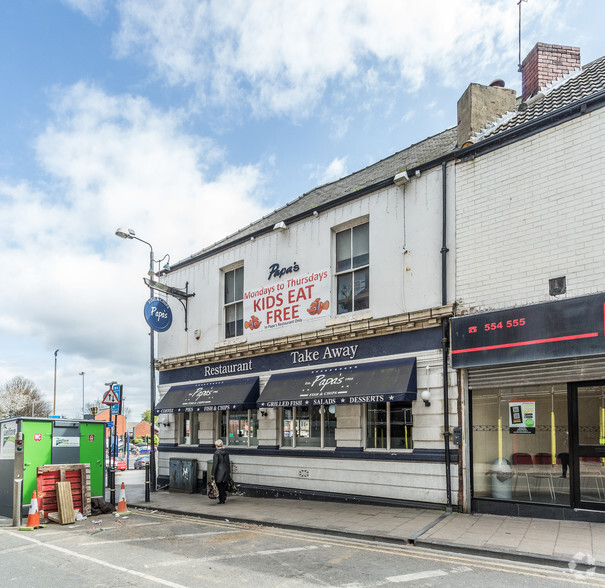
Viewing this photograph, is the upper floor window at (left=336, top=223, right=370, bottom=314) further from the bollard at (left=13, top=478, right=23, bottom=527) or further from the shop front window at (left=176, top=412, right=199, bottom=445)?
the bollard at (left=13, top=478, right=23, bottom=527)

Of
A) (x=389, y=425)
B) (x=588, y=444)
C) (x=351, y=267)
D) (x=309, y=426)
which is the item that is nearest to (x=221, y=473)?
(x=309, y=426)

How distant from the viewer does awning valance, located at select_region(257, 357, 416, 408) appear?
11.5 m

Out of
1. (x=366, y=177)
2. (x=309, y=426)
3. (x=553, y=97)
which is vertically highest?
(x=553, y=97)

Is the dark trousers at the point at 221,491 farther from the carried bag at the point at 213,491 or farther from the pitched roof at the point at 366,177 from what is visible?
the pitched roof at the point at 366,177

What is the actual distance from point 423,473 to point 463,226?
5.27m

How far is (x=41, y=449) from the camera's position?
41.4 feet

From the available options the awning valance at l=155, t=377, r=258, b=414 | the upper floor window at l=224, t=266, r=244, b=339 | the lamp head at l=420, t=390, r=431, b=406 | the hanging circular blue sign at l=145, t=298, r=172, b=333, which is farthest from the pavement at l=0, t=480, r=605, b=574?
the hanging circular blue sign at l=145, t=298, r=172, b=333

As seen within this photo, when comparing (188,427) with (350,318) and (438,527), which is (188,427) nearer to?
(350,318)

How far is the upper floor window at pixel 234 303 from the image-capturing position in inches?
Answer: 682

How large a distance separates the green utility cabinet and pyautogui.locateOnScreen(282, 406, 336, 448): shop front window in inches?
193

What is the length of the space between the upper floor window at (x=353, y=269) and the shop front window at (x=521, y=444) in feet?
12.9

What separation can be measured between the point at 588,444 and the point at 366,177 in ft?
32.8

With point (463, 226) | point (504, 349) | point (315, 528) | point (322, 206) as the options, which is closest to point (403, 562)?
point (315, 528)

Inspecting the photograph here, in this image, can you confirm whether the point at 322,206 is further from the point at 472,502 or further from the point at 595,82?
the point at 472,502
